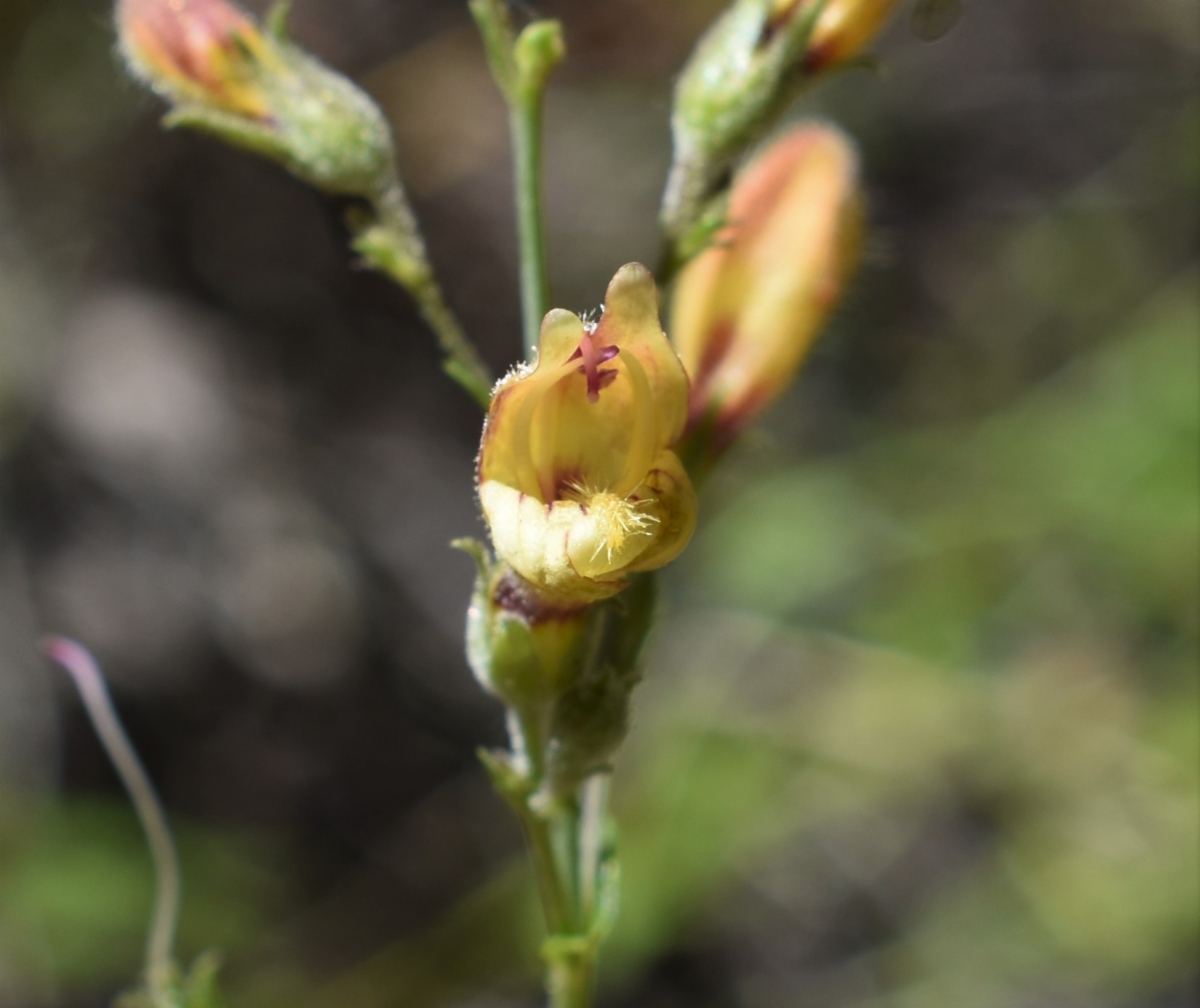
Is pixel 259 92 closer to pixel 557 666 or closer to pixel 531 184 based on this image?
pixel 531 184

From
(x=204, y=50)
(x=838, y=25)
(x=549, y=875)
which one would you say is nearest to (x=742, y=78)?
(x=838, y=25)

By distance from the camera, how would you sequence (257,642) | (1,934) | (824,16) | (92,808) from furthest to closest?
(257,642), (92,808), (1,934), (824,16)

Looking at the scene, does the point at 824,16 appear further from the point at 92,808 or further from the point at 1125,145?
the point at 1125,145

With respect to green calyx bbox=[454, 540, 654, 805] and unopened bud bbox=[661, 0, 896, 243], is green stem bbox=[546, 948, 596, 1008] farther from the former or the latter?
unopened bud bbox=[661, 0, 896, 243]

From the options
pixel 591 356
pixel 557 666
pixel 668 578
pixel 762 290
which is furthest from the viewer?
pixel 668 578

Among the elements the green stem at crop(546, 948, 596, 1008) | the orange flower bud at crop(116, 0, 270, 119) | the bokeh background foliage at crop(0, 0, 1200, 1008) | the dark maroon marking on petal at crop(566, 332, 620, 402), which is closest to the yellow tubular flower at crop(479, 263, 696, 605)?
the dark maroon marking on petal at crop(566, 332, 620, 402)

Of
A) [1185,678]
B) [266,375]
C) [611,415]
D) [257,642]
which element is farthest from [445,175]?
[611,415]
